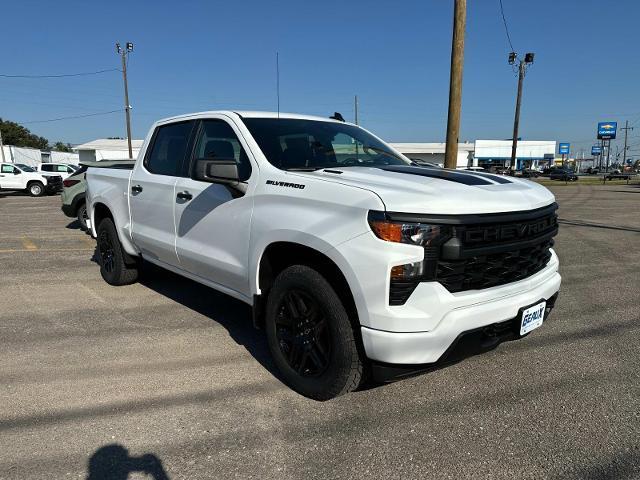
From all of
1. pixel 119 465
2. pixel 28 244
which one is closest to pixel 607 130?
pixel 28 244

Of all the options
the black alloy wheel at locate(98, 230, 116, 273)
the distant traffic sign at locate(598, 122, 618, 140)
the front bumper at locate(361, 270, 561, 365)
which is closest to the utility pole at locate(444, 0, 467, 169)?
the black alloy wheel at locate(98, 230, 116, 273)

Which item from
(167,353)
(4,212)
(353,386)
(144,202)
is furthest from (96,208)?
(4,212)

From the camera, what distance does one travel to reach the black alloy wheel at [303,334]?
116 inches

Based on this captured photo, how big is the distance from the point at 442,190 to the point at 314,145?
1.49 m

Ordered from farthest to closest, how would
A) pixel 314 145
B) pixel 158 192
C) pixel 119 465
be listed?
pixel 158 192
pixel 314 145
pixel 119 465

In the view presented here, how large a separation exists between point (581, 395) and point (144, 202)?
4078 mm

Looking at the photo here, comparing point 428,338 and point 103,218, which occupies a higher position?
point 103,218

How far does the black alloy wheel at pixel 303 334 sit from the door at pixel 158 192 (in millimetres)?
1581

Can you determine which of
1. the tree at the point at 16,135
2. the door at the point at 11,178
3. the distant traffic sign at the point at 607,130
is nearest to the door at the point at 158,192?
the door at the point at 11,178

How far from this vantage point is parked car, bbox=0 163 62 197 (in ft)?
74.6

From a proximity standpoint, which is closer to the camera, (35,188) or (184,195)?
(184,195)

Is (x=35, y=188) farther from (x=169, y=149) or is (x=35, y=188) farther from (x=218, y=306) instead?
(x=169, y=149)

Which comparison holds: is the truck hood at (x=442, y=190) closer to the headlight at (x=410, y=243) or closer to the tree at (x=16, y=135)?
the headlight at (x=410, y=243)

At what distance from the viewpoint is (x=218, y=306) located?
5.15 metres
